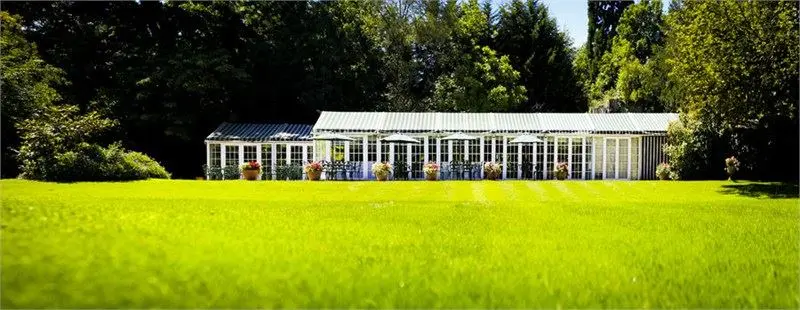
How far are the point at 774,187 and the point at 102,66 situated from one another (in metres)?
31.6

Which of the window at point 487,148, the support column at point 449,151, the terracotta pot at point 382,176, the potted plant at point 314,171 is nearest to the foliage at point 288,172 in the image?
the potted plant at point 314,171

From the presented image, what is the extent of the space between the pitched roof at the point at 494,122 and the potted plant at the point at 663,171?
7.19 feet

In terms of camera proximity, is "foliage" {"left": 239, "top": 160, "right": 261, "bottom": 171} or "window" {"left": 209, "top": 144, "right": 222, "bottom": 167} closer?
→ "foliage" {"left": 239, "top": 160, "right": 261, "bottom": 171}

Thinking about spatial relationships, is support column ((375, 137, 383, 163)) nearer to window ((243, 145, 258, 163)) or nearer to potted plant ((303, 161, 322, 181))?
potted plant ((303, 161, 322, 181))

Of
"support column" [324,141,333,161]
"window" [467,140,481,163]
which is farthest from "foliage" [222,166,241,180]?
"window" [467,140,481,163]

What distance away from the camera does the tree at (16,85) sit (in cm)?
2467

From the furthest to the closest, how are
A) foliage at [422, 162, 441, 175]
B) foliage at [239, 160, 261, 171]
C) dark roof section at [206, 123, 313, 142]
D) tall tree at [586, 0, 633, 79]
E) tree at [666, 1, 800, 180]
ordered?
tall tree at [586, 0, 633, 79]
dark roof section at [206, 123, 313, 142]
foliage at [239, 160, 261, 171]
foliage at [422, 162, 441, 175]
tree at [666, 1, 800, 180]

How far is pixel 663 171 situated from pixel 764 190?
21.0ft

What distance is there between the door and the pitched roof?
2.24 ft

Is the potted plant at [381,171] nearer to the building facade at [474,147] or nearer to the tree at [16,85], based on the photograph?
the building facade at [474,147]

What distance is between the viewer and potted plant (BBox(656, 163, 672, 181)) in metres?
27.0

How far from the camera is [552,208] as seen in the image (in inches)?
572

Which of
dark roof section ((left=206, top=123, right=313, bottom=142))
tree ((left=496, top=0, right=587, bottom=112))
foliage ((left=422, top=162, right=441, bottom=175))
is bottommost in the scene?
foliage ((left=422, top=162, right=441, bottom=175))

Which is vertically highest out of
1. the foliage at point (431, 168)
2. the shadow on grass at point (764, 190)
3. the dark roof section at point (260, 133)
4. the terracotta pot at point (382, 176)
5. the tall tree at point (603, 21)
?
the tall tree at point (603, 21)
